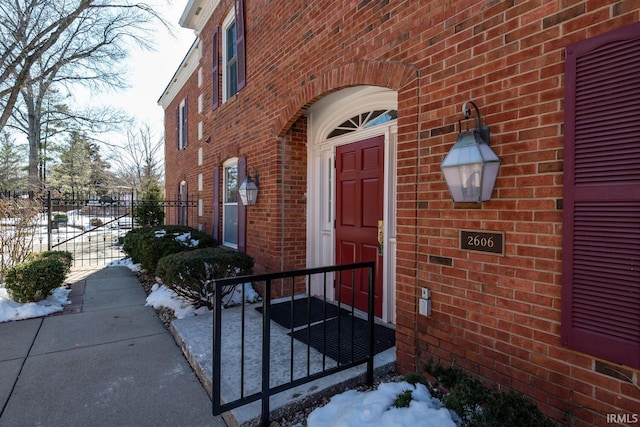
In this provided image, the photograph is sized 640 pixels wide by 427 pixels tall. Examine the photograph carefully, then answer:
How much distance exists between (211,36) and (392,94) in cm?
555

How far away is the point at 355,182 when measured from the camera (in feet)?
13.3

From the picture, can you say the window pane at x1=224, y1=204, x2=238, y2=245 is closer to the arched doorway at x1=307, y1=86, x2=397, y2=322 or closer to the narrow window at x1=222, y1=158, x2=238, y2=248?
the narrow window at x1=222, y1=158, x2=238, y2=248

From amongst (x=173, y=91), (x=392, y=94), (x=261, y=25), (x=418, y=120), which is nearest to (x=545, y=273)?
(x=418, y=120)

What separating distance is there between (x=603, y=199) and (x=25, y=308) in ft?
19.5

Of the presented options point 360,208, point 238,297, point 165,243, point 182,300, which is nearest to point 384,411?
point 360,208

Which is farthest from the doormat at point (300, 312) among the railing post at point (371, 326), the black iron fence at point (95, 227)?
the black iron fence at point (95, 227)

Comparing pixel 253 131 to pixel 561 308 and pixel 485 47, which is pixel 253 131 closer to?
pixel 485 47

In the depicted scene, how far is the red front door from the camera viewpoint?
3787 mm

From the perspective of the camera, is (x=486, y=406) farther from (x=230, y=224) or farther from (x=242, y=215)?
(x=230, y=224)

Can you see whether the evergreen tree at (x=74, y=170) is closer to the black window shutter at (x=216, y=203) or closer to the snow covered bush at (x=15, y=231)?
the snow covered bush at (x=15, y=231)

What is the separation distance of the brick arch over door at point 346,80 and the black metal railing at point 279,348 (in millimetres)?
1509

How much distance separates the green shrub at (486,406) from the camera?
5.40 ft

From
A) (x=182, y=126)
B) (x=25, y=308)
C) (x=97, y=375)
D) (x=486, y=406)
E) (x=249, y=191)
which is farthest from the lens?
(x=182, y=126)

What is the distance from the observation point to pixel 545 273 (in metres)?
1.90
